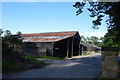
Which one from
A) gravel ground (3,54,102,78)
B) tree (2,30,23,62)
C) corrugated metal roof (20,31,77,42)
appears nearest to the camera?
gravel ground (3,54,102,78)

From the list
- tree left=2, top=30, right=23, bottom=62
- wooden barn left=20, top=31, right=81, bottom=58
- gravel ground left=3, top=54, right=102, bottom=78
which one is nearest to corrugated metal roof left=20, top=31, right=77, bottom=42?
wooden barn left=20, top=31, right=81, bottom=58

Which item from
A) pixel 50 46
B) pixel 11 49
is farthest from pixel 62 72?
pixel 50 46

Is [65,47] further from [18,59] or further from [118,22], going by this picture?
[118,22]

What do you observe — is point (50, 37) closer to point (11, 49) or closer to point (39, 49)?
point (39, 49)

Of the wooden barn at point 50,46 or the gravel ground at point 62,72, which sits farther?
the wooden barn at point 50,46

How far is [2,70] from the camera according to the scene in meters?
9.80

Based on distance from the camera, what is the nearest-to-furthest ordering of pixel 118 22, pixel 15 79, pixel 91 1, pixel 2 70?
pixel 15 79 < pixel 2 70 < pixel 118 22 < pixel 91 1

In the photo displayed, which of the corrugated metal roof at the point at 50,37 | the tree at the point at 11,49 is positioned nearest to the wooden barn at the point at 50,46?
the corrugated metal roof at the point at 50,37

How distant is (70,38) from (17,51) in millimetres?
17932

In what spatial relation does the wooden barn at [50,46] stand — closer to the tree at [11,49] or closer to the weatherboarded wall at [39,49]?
the weatherboarded wall at [39,49]

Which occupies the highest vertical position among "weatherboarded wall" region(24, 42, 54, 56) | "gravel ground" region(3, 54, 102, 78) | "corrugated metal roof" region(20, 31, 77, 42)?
"corrugated metal roof" region(20, 31, 77, 42)

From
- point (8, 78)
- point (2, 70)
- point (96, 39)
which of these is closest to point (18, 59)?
point (2, 70)

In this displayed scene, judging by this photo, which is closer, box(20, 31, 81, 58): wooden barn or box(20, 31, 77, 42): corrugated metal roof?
box(20, 31, 81, 58): wooden barn

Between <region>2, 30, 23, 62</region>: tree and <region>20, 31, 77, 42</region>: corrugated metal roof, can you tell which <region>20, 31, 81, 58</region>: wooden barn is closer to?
<region>20, 31, 77, 42</region>: corrugated metal roof
